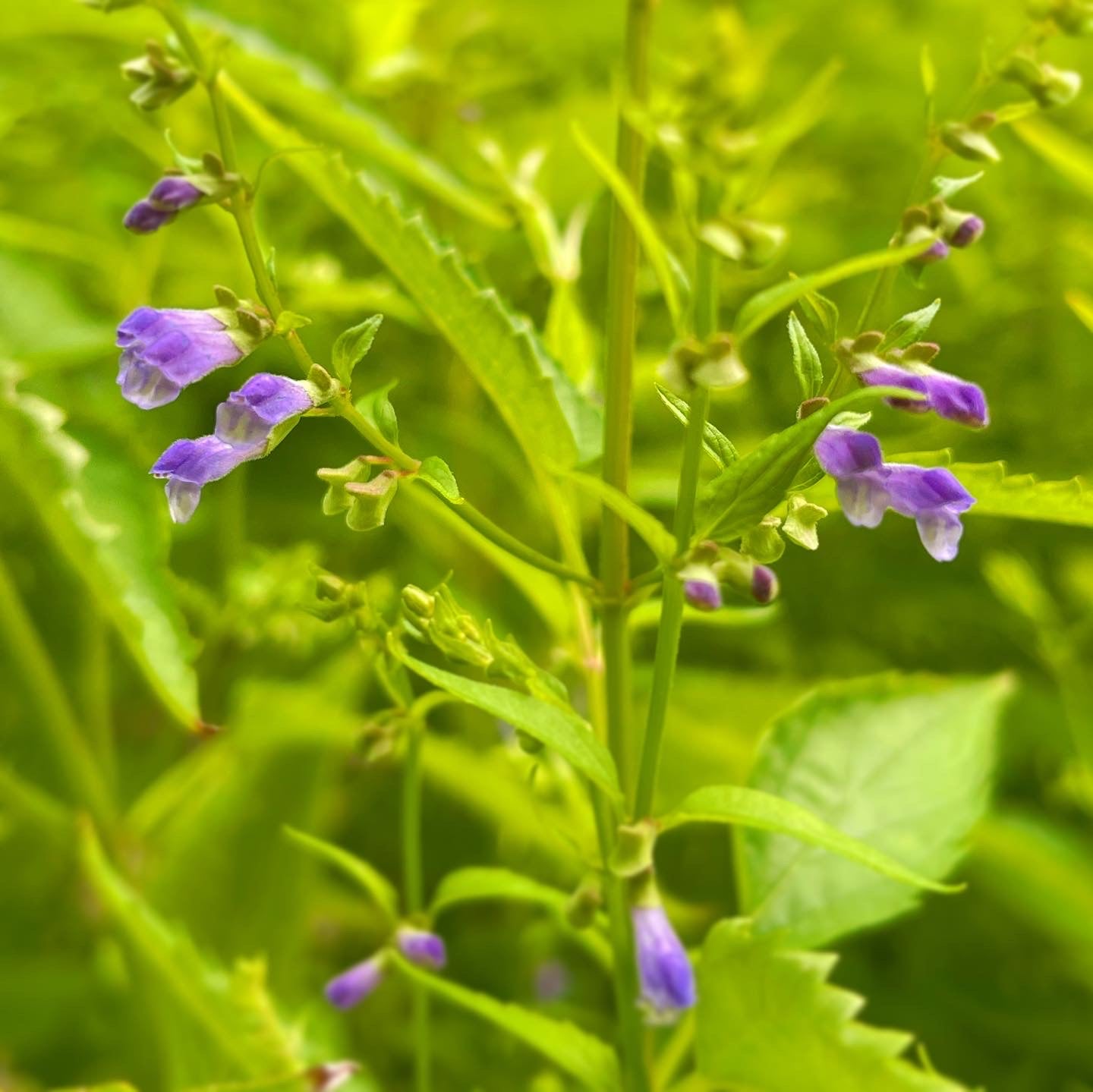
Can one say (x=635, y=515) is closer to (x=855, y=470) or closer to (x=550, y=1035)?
(x=855, y=470)

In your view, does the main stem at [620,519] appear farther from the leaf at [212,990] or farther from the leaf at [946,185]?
the leaf at [212,990]

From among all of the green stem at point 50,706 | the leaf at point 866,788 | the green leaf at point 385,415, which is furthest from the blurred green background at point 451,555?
the green leaf at point 385,415

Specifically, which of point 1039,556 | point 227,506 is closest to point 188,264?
point 227,506

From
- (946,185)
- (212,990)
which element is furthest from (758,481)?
(212,990)

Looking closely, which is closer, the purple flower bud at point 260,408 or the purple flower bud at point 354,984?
the purple flower bud at point 260,408

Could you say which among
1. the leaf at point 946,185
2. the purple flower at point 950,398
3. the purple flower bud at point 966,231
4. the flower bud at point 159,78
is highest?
Answer: the flower bud at point 159,78

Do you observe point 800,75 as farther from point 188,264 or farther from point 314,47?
point 188,264
